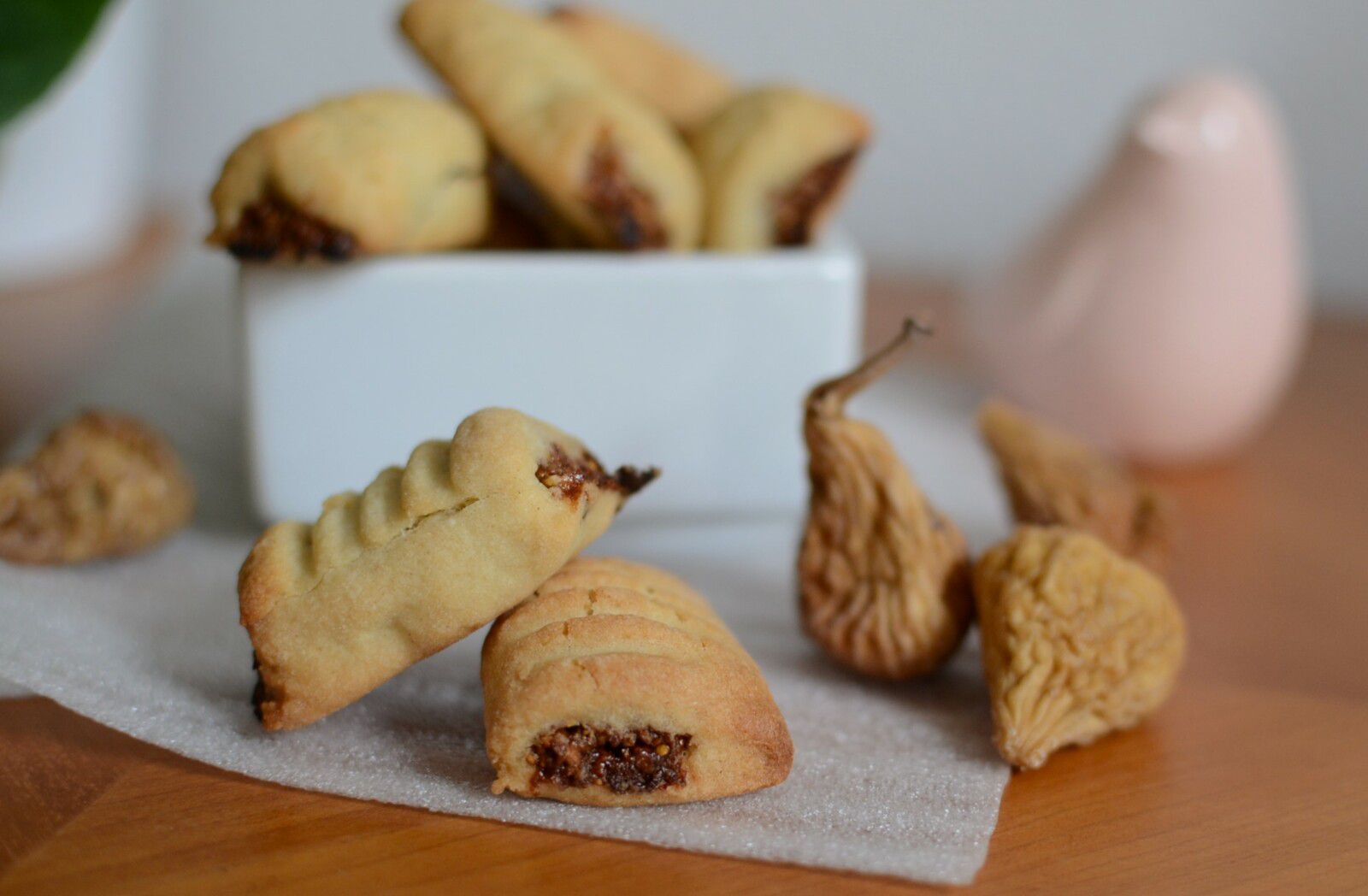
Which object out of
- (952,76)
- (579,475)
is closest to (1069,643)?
(579,475)

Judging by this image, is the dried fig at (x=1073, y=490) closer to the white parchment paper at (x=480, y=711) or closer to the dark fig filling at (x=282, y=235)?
the white parchment paper at (x=480, y=711)

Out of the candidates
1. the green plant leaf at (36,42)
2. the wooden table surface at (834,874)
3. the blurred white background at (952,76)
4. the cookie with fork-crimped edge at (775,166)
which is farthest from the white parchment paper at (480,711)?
the blurred white background at (952,76)

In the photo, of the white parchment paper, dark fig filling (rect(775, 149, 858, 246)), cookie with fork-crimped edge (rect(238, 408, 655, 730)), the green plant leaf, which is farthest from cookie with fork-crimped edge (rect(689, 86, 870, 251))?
the green plant leaf

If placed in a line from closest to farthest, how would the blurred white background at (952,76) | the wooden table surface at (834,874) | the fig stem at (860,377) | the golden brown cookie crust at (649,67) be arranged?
the wooden table surface at (834,874)
the fig stem at (860,377)
the golden brown cookie crust at (649,67)
the blurred white background at (952,76)

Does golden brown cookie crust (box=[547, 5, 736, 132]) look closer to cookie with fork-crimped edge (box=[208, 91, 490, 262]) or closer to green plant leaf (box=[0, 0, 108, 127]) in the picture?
cookie with fork-crimped edge (box=[208, 91, 490, 262])

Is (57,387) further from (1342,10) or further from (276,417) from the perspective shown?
(1342,10)

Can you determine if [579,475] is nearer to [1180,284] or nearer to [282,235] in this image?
[282,235]

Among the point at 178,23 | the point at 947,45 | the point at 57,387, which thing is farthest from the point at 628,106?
the point at 178,23
